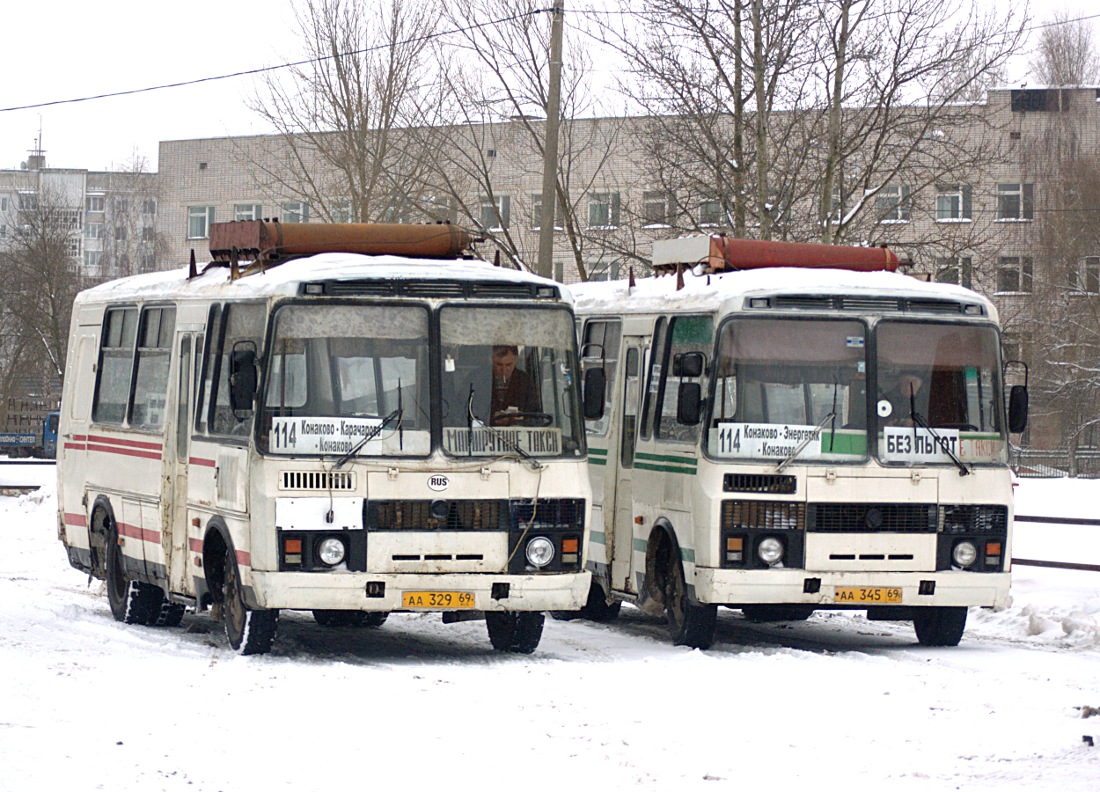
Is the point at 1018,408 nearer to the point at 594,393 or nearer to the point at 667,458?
the point at 667,458

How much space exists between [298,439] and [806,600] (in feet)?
12.2

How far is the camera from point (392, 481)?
12.4 meters

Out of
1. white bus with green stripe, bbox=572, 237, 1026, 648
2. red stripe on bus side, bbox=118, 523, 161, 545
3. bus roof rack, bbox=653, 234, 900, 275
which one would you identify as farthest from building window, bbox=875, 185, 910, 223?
red stripe on bus side, bbox=118, 523, 161, 545

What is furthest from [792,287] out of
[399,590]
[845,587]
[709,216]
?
[709,216]

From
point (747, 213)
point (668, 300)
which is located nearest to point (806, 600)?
point (668, 300)

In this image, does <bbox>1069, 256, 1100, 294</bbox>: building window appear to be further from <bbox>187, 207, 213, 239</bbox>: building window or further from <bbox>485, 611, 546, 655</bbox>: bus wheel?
<bbox>485, 611, 546, 655</bbox>: bus wheel

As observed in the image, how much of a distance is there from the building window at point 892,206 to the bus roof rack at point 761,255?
9742 mm

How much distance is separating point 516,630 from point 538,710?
2.90m

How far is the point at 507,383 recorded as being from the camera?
1278cm

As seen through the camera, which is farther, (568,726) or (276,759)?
(568,726)

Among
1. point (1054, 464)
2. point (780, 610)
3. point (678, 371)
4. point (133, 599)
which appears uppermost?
point (678, 371)

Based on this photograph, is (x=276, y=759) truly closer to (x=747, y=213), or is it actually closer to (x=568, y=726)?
(x=568, y=726)

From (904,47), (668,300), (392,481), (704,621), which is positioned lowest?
(704,621)

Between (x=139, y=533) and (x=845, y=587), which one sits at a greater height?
(x=139, y=533)
